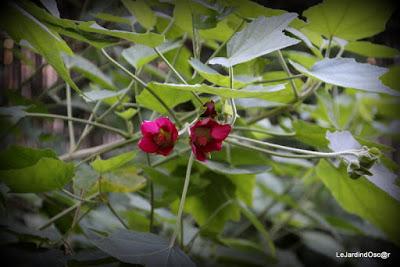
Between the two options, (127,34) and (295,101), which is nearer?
(127,34)

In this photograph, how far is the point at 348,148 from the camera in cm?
49

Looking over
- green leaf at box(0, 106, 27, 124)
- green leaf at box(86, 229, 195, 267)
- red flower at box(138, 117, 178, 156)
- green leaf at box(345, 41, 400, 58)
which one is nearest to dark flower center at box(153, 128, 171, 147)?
red flower at box(138, 117, 178, 156)

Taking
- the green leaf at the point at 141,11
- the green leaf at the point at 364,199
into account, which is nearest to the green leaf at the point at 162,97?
the green leaf at the point at 141,11

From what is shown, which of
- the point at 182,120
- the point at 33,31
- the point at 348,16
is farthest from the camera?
the point at 182,120

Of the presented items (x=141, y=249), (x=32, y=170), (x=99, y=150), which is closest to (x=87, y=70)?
(x=99, y=150)

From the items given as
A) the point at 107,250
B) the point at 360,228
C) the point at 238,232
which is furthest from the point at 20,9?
the point at 360,228

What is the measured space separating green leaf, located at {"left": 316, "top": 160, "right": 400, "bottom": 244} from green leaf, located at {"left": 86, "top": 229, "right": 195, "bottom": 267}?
258 millimetres

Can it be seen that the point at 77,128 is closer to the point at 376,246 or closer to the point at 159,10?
the point at 159,10

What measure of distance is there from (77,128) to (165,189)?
369 mm

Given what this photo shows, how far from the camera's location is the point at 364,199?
59 centimetres

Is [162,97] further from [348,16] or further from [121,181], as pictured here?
[348,16]

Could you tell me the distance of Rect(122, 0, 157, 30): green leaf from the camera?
1.85 feet

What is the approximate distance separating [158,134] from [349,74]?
0.21 m

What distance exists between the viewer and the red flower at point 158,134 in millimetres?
464
